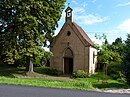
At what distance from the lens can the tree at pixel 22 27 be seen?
34.0 meters

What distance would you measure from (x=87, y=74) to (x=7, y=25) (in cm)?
1328

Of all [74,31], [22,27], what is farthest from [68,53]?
[22,27]

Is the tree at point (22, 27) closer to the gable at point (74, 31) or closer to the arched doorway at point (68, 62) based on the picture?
the gable at point (74, 31)

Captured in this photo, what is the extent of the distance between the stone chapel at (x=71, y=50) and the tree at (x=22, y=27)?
5.76 m

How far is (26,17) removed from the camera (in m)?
34.2

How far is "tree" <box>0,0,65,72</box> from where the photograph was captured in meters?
34.0

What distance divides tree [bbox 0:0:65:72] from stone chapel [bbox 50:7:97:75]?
5.76m

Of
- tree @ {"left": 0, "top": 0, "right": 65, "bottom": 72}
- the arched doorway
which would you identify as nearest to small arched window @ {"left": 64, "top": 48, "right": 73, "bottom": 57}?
the arched doorway

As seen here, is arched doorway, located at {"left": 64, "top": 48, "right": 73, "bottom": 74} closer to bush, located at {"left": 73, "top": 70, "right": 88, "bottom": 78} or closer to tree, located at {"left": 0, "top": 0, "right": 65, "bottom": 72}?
bush, located at {"left": 73, "top": 70, "right": 88, "bottom": 78}

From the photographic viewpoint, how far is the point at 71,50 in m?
43.0

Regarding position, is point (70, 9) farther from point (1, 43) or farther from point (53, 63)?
point (1, 43)

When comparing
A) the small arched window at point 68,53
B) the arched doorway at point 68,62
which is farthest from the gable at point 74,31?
the arched doorway at point 68,62

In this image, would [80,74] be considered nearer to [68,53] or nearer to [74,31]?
[68,53]

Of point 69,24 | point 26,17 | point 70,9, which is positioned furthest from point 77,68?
point 26,17
